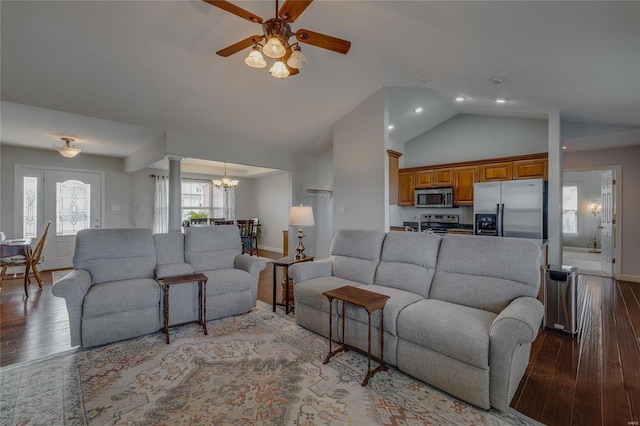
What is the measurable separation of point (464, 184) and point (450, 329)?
13.8 ft

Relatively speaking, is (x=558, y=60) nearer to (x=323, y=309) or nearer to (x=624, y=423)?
(x=624, y=423)

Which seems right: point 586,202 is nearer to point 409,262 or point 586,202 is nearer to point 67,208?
point 409,262

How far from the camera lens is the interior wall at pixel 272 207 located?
8711 mm

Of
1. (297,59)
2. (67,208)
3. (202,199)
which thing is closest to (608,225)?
(297,59)

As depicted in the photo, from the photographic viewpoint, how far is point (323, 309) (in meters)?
2.79

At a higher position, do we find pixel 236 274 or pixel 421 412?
pixel 236 274

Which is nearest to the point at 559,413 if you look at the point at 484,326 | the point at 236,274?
the point at 484,326

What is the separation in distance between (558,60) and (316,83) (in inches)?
105

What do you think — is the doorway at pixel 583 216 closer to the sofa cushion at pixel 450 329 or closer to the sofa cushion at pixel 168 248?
the sofa cushion at pixel 450 329

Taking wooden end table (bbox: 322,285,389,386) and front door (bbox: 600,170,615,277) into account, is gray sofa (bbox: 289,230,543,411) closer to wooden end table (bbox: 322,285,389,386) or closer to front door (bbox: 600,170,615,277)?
wooden end table (bbox: 322,285,389,386)

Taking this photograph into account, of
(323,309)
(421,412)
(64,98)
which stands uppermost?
(64,98)

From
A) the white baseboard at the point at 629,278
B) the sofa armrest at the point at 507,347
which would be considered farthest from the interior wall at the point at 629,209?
the sofa armrest at the point at 507,347

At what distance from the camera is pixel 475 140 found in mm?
5797

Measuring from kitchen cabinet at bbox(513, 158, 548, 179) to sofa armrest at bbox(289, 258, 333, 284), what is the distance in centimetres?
380
